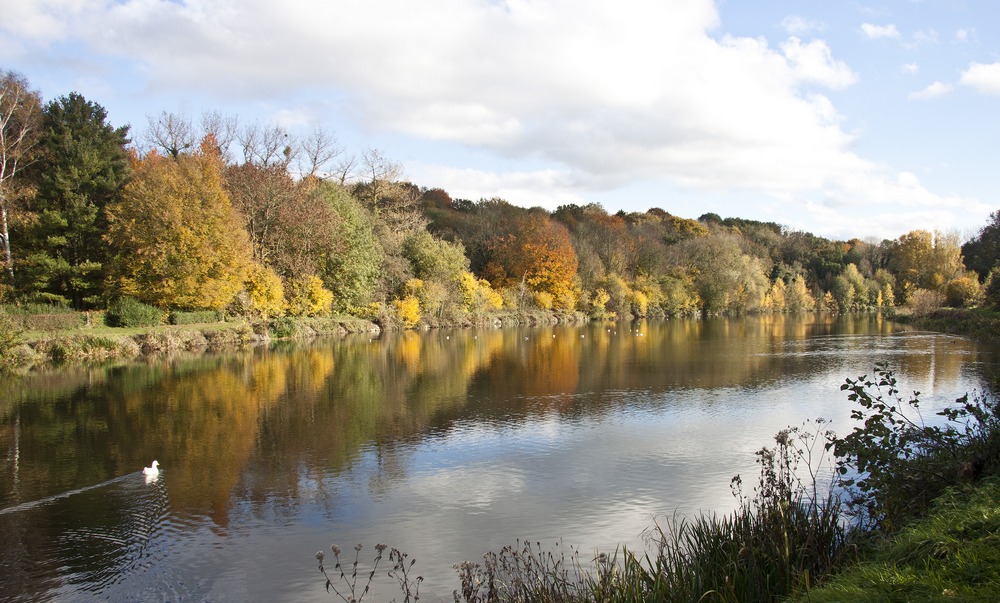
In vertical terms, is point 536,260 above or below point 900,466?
above

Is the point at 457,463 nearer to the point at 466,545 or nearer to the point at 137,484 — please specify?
the point at 466,545

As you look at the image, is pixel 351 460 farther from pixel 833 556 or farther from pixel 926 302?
pixel 926 302

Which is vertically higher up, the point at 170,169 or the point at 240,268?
the point at 170,169

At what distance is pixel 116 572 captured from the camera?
285 inches

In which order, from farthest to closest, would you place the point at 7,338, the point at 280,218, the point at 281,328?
the point at 280,218
the point at 281,328
the point at 7,338

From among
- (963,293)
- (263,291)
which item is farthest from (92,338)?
(963,293)

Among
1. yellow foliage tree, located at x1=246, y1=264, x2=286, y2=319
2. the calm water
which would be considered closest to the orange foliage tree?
yellow foliage tree, located at x1=246, y1=264, x2=286, y2=319

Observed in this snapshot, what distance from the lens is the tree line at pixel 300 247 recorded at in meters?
32.4

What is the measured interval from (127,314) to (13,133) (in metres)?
11.9

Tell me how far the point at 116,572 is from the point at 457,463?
5.51 metres

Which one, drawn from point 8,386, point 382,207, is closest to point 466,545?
point 8,386

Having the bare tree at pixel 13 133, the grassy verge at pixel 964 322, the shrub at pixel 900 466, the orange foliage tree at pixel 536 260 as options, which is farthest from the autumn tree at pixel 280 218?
the shrub at pixel 900 466

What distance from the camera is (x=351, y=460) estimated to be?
11727 millimetres

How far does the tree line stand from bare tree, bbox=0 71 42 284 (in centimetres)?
13
